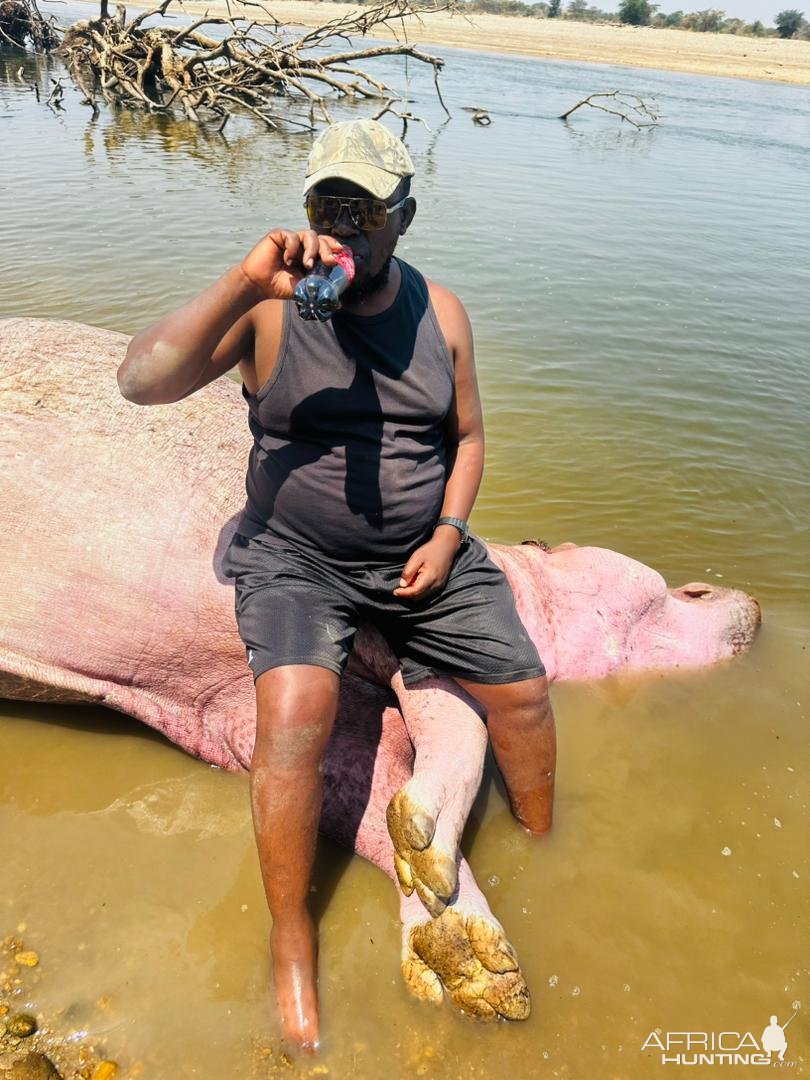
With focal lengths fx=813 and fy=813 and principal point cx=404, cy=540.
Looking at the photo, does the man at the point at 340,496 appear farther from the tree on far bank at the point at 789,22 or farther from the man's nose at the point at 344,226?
the tree on far bank at the point at 789,22

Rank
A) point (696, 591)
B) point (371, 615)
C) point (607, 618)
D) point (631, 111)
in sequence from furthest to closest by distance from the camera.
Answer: point (631, 111) → point (696, 591) → point (607, 618) → point (371, 615)

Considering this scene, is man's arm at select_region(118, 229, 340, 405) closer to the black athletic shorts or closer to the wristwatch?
the black athletic shorts

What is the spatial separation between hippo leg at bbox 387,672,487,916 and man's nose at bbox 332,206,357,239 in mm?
1276

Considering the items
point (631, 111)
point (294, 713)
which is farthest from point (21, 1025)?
point (631, 111)

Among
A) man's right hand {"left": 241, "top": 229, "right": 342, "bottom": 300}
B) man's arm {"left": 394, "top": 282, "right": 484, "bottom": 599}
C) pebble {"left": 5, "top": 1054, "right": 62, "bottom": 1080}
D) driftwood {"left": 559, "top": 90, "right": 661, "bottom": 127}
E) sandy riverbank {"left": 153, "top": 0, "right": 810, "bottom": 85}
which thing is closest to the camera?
pebble {"left": 5, "top": 1054, "right": 62, "bottom": 1080}

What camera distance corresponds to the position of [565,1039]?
194 centimetres

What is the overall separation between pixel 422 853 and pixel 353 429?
108 cm

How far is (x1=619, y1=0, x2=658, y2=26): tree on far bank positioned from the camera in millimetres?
50375

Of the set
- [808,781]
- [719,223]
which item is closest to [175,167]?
[719,223]

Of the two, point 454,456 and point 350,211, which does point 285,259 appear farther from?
point 454,456

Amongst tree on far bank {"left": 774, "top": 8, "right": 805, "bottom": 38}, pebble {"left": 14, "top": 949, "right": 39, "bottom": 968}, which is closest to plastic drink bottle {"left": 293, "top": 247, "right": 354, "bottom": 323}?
pebble {"left": 14, "top": 949, "right": 39, "bottom": 968}

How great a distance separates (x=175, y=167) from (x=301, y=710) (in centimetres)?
1129

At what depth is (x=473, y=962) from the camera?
1904mm

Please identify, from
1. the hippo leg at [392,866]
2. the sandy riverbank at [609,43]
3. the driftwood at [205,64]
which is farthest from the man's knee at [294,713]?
the sandy riverbank at [609,43]
